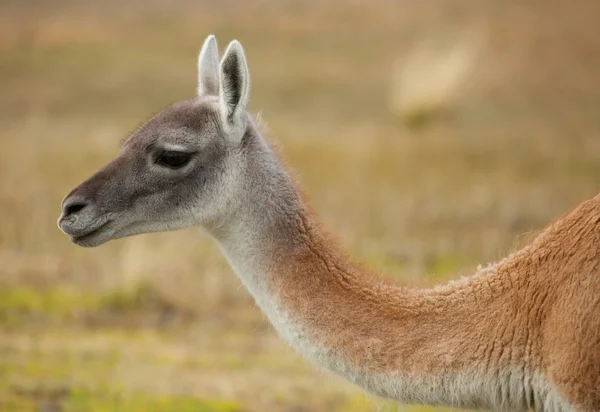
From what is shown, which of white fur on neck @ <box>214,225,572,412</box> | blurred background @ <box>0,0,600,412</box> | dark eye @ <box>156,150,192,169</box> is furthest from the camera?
blurred background @ <box>0,0,600,412</box>

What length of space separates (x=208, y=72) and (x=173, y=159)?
0.88 meters

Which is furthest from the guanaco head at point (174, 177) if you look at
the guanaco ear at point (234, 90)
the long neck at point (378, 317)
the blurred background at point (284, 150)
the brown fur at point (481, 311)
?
the blurred background at point (284, 150)

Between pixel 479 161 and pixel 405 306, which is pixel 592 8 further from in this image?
pixel 405 306

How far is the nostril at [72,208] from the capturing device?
233 inches

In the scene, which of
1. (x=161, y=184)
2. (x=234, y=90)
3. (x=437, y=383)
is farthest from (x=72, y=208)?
(x=437, y=383)

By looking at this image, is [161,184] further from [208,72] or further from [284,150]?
[208,72]

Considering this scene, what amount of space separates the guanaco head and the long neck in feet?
0.65

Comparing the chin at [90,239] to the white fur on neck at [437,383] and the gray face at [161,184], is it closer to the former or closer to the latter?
the gray face at [161,184]

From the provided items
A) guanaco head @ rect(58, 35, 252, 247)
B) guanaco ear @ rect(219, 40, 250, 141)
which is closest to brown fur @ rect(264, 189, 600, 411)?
guanaco head @ rect(58, 35, 252, 247)

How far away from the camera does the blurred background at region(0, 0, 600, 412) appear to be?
10.3 m

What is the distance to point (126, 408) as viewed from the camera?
29.1 feet

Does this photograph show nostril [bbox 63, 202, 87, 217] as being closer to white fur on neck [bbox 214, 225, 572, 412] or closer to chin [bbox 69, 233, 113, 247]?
chin [bbox 69, 233, 113, 247]

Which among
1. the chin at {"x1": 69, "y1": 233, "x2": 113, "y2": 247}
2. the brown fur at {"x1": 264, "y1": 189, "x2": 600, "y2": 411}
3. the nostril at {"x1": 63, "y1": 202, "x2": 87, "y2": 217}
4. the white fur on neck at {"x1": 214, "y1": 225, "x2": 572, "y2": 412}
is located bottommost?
the white fur on neck at {"x1": 214, "y1": 225, "x2": 572, "y2": 412}

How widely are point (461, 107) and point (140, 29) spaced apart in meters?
10.8
